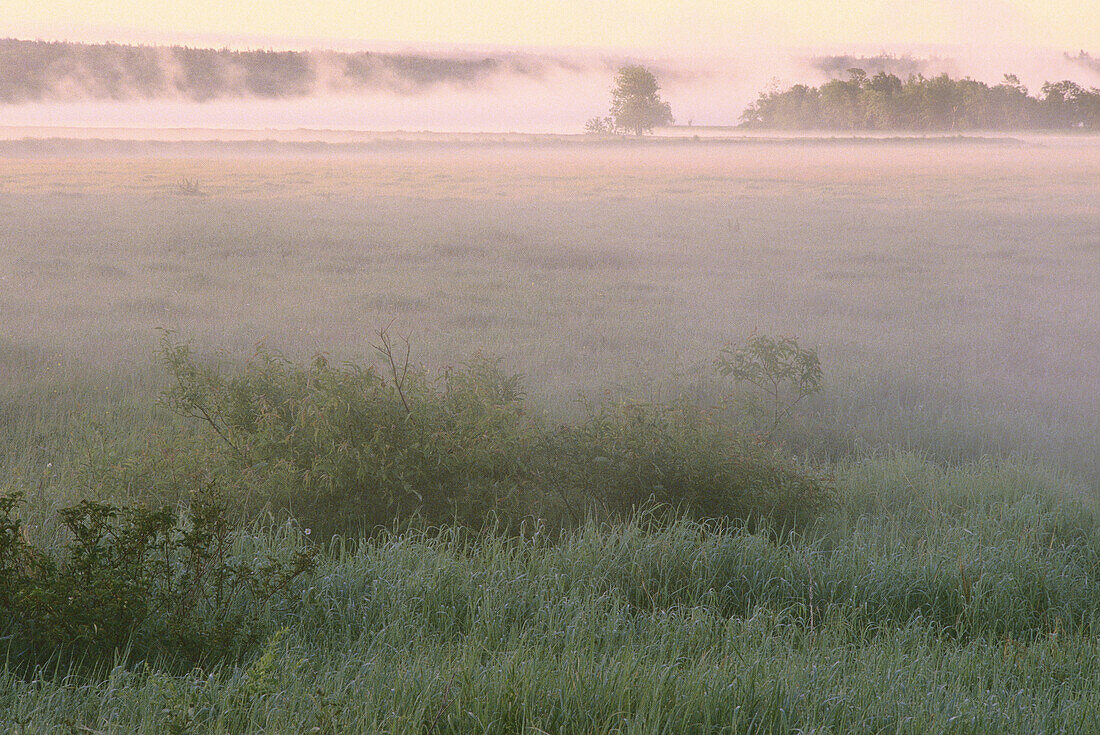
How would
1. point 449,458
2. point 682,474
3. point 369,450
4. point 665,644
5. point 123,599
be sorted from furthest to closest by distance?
1. point 682,474
2. point 449,458
3. point 369,450
4. point 665,644
5. point 123,599

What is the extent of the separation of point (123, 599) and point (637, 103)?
93.2 feet

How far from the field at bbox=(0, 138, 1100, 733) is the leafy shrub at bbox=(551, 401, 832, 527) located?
0.26 metres

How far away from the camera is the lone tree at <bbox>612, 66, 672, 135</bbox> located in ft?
98.1

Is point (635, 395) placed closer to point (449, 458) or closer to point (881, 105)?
point (449, 458)

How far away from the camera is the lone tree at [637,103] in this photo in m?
29.9

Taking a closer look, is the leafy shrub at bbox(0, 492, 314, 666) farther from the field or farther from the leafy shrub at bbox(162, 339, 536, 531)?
the leafy shrub at bbox(162, 339, 536, 531)

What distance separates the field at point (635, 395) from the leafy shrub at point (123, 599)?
0.17m

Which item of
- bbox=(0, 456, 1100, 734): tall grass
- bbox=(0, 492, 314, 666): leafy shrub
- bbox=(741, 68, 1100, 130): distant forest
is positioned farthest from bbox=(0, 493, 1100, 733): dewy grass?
bbox=(741, 68, 1100, 130): distant forest

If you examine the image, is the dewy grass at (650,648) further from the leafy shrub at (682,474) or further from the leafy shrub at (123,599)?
the leafy shrub at (682,474)

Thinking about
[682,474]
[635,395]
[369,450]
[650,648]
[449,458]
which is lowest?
[635,395]

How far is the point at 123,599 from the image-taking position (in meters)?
3.64

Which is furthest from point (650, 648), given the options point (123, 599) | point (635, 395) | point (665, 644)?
point (635, 395)

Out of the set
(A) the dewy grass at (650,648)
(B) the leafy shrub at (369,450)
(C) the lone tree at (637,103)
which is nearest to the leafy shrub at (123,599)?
(A) the dewy grass at (650,648)

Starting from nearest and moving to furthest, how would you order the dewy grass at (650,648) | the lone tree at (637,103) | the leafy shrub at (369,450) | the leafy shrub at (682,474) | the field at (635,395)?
the dewy grass at (650,648), the field at (635,395), the leafy shrub at (369,450), the leafy shrub at (682,474), the lone tree at (637,103)
